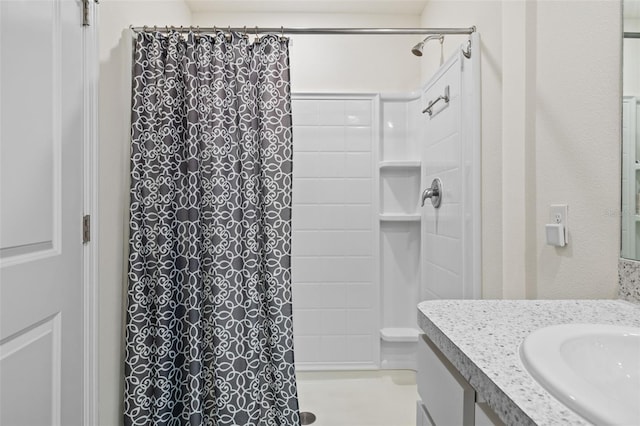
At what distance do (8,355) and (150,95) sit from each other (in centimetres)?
112

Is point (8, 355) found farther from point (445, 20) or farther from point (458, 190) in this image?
point (445, 20)

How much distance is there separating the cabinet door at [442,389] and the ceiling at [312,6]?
8.29ft

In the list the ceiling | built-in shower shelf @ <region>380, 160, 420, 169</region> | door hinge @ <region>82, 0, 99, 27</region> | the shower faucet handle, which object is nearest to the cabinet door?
the shower faucet handle

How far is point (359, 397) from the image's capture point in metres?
2.37

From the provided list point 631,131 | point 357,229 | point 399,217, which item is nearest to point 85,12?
point 631,131

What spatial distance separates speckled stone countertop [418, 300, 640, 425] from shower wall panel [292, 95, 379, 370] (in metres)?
1.79

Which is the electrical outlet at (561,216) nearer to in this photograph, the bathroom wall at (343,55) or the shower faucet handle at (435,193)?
the shower faucet handle at (435,193)

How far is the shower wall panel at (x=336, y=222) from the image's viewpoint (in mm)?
2789

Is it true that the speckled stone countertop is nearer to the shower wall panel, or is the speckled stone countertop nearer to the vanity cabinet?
the vanity cabinet

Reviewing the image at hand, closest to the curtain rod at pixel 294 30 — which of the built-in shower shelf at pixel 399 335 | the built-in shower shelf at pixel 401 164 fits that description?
the built-in shower shelf at pixel 401 164

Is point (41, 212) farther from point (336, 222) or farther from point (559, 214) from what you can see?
point (336, 222)

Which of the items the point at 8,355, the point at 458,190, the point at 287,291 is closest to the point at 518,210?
the point at 458,190

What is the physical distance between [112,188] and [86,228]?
0.26m

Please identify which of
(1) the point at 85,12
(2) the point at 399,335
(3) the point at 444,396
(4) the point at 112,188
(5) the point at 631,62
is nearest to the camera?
(3) the point at 444,396
